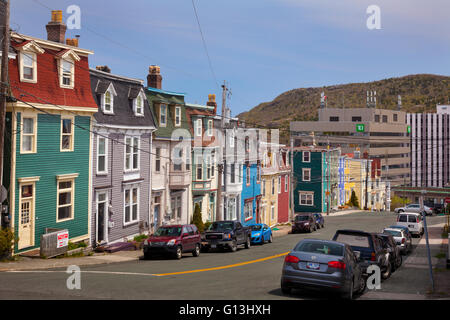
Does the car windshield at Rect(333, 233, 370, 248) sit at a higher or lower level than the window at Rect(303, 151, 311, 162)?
lower

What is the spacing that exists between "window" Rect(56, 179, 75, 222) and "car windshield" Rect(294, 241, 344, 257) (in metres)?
14.5

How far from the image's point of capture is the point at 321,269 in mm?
13867

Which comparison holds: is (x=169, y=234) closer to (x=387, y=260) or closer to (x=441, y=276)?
(x=387, y=260)

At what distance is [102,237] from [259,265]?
10.4m

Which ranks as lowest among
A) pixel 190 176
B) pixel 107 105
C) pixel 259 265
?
pixel 259 265

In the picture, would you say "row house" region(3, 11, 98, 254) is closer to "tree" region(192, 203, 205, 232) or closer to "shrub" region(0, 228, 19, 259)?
"shrub" region(0, 228, 19, 259)

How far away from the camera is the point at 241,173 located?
50125 mm

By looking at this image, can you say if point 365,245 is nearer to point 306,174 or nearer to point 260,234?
point 260,234

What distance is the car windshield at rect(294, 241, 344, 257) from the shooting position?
1435 cm

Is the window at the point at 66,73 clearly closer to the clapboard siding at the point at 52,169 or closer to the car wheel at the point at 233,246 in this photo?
the clapboard siding at the point at 52,169

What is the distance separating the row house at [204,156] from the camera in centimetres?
4056

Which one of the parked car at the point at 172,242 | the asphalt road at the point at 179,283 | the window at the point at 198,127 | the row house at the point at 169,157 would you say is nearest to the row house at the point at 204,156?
the window at the point at 198,127

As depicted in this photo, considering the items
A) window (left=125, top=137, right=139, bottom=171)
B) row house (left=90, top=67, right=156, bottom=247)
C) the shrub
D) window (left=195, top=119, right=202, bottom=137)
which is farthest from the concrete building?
the shrub
